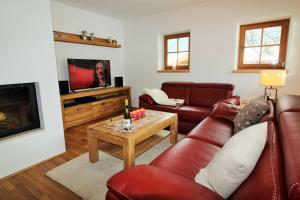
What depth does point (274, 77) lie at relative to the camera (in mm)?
2531

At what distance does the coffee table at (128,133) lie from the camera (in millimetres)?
1778

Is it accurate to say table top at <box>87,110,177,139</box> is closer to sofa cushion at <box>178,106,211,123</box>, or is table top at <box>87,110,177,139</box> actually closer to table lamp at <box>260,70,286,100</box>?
sofa cushion at <box>178,106,211,123</box>

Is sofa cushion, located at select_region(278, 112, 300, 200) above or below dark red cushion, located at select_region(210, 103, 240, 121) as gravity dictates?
above

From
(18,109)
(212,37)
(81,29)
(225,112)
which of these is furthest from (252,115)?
(81,29)

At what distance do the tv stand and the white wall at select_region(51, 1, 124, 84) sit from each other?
0.54 meters

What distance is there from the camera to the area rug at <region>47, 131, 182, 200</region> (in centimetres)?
172

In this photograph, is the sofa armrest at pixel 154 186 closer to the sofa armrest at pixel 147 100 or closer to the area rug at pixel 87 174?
the area rug at pixel 87 174

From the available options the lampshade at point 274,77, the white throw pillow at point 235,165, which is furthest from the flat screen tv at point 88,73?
the white throw pillow at point 235,165

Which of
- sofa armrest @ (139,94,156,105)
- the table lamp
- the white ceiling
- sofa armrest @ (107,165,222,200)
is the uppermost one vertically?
the white ceiling

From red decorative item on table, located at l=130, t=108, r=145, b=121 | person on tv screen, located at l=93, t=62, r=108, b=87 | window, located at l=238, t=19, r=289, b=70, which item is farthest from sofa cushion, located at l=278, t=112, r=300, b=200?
person on tv screen, located at l=93, t=62, r=108, b=87

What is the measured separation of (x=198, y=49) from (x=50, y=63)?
2.83 meters

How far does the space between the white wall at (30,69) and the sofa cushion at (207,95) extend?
7.70 ft

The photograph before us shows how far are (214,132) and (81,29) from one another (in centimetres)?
353

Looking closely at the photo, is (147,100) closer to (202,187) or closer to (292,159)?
(202,187)
